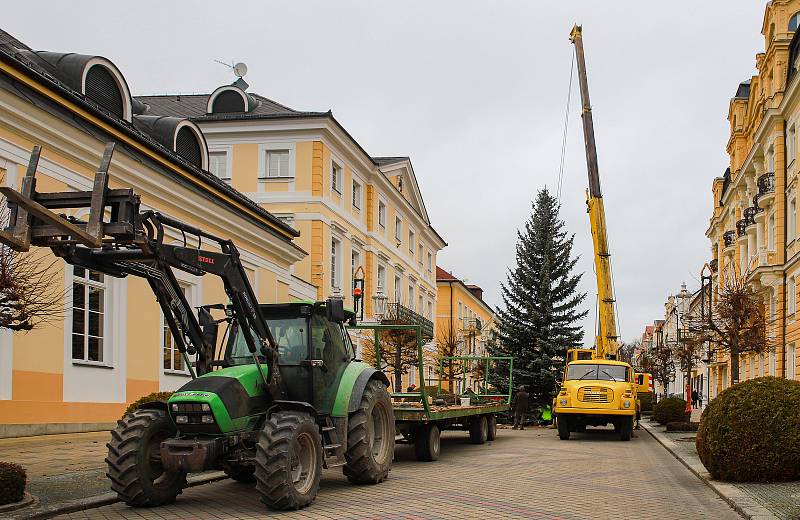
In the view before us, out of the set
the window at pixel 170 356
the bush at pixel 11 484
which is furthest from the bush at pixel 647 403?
the bush at pixel 11 484

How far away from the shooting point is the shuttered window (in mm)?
19531

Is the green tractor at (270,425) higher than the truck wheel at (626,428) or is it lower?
higher

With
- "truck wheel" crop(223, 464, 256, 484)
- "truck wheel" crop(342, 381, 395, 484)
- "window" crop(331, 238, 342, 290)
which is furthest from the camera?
"window" crop(331, 238, 342, 290)

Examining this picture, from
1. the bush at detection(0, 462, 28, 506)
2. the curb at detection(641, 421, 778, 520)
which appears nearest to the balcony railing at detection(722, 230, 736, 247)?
the curb at detection(641, 421, 778, 520)

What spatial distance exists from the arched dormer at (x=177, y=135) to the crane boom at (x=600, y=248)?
12.2m

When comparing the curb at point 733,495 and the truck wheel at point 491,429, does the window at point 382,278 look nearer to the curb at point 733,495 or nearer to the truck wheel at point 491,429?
the truck wheel at point 491,429

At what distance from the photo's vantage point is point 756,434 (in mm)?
11594

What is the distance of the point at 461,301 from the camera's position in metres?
75.7

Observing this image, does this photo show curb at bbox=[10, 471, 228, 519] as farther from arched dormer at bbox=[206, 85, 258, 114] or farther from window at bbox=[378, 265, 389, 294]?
window at bbox=[378, 265, 389, 294]

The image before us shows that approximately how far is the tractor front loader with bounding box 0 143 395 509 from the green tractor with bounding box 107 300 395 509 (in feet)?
0.05

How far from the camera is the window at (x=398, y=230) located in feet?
164

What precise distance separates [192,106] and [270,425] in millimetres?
36091

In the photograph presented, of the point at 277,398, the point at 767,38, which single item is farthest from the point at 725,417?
the point at 767,38

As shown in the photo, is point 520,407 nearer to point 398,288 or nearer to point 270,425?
point 398,288
